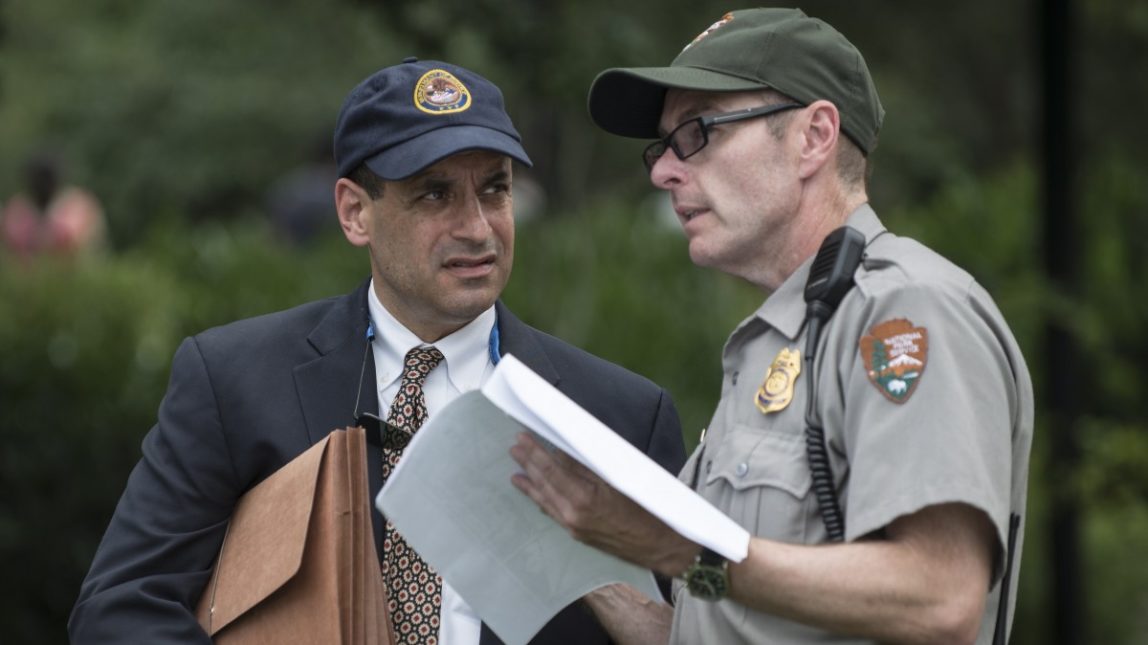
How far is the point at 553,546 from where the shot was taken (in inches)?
130

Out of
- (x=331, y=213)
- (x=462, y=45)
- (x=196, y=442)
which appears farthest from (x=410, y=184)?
(x=331, y=213)

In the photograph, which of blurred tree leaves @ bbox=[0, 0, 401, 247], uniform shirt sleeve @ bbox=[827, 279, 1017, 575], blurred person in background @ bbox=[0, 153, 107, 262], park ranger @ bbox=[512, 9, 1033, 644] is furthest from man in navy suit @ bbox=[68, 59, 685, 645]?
blurred tree leaves @ bbox=[0, 0, 401, 247]

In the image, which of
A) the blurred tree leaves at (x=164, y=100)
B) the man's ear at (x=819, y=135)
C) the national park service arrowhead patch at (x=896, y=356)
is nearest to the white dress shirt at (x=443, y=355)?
the man's ear at (x=819, y=135)

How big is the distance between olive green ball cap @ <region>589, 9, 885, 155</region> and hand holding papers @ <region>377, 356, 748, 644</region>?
702 millimetres

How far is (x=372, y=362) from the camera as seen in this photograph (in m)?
3.75

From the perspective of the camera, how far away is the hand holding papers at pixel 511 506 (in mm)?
2812

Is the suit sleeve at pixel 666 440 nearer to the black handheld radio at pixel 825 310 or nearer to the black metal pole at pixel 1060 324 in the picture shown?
the black handheld radio at pixel 825 310

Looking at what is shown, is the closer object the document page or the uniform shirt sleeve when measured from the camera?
the uniform shirt sleeve

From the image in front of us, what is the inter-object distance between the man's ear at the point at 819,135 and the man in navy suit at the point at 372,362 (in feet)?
2.07

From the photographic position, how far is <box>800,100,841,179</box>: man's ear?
3.31m

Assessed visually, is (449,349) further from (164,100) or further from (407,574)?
(164,100)

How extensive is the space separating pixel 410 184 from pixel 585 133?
15.5 feet

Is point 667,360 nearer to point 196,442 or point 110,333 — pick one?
point 110,333

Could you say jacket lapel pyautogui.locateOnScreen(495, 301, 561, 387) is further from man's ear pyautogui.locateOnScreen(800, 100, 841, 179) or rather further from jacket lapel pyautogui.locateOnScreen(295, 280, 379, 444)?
man's ear pyautogui.locateOnScreen(800, 100, 841, 179)
